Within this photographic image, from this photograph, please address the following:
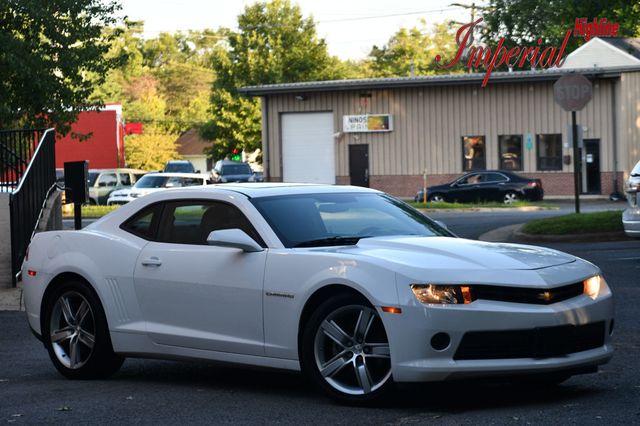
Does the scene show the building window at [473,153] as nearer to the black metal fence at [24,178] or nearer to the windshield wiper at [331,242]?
the black metal fence at [24,178]

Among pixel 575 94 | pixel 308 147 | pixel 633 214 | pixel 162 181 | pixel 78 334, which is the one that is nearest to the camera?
pixel 78 334

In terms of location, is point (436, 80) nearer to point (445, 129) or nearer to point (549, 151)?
point (445, 129)

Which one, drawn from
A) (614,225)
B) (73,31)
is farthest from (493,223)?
(73,31)

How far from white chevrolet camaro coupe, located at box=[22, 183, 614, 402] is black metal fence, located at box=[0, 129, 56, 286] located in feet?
23.5

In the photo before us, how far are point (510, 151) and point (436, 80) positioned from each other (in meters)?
4.36

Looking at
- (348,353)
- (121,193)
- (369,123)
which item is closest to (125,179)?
(121,193)

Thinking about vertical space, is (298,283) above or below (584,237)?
above

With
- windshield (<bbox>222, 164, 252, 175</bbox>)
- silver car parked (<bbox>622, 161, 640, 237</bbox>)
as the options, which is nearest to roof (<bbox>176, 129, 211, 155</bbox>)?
Answer: windshield (<bbox>222, 164, 252, 175</bbox>)

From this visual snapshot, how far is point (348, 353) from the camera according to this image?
7.06 meters

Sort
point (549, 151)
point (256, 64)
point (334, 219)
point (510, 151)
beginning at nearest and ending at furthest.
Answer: point (334, 219) < point (549, 151) < point (510, 151) < point (256, 64)

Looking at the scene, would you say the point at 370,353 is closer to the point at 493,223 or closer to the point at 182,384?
the point at 182,384

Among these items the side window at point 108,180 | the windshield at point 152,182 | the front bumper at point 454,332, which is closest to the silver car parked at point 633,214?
the front bumper at point 454,332

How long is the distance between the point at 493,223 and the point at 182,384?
19.9m

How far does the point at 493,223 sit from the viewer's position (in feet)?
90.8
